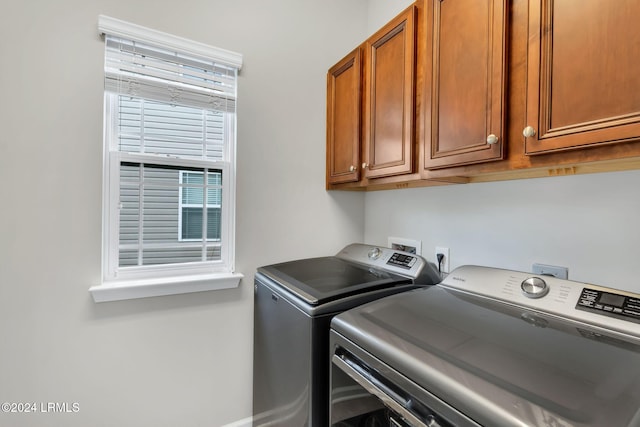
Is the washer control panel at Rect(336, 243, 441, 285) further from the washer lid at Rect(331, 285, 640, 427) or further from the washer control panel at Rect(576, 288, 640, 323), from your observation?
the washer control panel at Rect(576, 288, 640, 323)

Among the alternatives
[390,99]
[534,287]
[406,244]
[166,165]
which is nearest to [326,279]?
[406,244]

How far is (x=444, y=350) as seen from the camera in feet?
2.35

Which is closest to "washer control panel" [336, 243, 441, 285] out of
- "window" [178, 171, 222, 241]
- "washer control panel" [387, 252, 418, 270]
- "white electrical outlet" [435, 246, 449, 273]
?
"washer control panel" [387, 252, 418, 270]

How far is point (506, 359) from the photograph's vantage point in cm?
66

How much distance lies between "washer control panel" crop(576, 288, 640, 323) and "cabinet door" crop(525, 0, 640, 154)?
0.45m

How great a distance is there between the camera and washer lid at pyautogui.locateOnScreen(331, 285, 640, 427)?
52 cm

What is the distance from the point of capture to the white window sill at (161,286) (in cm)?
134

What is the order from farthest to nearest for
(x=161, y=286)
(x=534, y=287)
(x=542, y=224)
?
(x=161, y=286), (x=542, y=224), (x=534, y=287)

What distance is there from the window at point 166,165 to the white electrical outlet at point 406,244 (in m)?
0.96

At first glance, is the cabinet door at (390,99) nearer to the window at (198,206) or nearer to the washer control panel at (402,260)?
the washer control panel at (402,260)

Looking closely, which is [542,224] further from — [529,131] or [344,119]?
[344,119]

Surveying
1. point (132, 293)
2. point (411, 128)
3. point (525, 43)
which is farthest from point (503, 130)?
point (132, 293)

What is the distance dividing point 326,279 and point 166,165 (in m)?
1.04

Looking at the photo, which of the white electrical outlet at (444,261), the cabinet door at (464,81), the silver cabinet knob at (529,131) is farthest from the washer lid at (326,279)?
the silver cabinet knob at (529,131)
